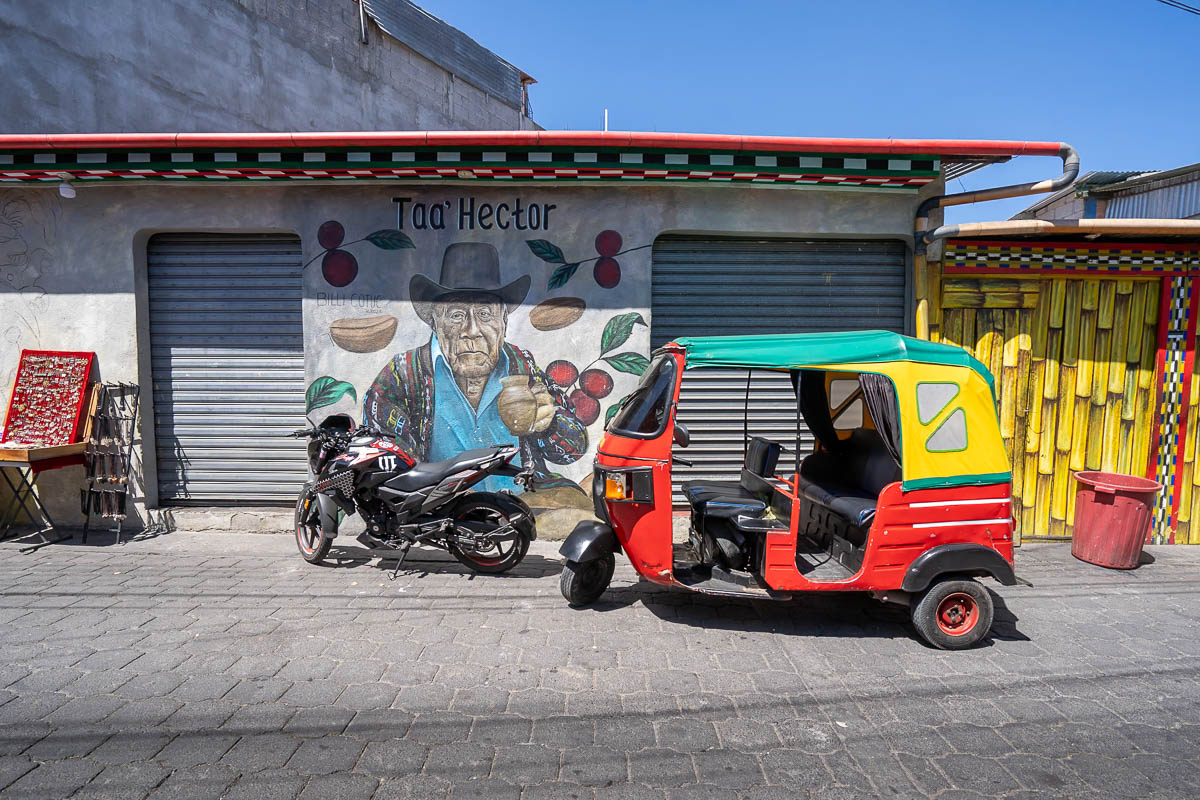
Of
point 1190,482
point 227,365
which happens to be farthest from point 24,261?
point 1190,482

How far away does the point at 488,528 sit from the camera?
18.3ft

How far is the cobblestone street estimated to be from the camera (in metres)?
2.89

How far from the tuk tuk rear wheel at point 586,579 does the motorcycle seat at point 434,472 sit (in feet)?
4.29

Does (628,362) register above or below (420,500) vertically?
above

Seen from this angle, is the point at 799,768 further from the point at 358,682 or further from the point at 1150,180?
the point at 1150,180

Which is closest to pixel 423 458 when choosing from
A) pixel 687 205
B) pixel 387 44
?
pixel 687 205

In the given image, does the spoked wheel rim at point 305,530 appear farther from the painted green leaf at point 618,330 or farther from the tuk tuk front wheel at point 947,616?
the tuk tuk front wheel at point 947,616

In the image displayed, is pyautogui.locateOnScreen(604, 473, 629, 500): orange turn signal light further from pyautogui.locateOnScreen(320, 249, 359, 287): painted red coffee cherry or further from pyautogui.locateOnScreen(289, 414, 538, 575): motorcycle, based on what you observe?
pyautogui.locateOnScreen(320, 249, 359, 287): painted red coffee cherry

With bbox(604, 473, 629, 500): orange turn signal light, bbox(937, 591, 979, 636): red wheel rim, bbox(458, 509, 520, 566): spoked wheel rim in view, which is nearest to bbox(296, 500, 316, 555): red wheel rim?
bbox(458, 509, 520, 566): spoked wheel rim

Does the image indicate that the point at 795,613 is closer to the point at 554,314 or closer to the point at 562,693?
the point at 562,693

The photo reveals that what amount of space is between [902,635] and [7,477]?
8.78 meters

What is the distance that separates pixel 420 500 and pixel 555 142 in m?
3.52

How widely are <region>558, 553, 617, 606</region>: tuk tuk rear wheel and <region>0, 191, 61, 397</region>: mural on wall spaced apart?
6466mm

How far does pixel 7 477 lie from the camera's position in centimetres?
691
